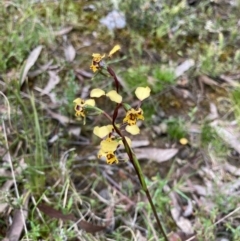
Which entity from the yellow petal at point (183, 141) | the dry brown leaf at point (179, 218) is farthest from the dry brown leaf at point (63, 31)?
the dry brown leaf at point (179, 218)

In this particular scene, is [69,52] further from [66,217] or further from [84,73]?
[66,217]

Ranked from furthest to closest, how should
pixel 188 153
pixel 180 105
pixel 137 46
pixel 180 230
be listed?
pixel 137 46 → pixel 180 105 → pixel 188 153 → pixel 180 230

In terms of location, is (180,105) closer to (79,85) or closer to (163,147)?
(163,147)

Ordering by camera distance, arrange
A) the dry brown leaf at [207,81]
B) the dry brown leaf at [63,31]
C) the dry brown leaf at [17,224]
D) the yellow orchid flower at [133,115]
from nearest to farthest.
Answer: the yellow orchid flower at [133,115] → the dry brown leaf at [17,224] → the dry brown leaf at [207,81] → the dry brown leaf at [63,31]

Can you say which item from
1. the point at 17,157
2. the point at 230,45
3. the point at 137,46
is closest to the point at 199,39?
the point at 230,45

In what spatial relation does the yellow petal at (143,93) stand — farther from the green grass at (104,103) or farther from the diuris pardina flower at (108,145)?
the green grass at (104,103)
